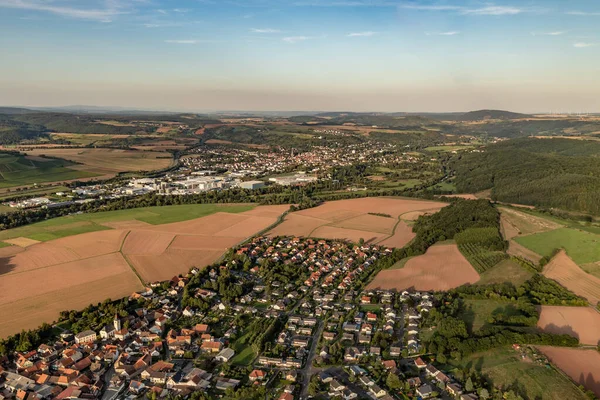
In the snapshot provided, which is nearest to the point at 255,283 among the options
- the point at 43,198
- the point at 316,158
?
the point at 43,198

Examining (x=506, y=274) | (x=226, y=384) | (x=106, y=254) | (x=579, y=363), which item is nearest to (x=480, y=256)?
(x=506, y=274)

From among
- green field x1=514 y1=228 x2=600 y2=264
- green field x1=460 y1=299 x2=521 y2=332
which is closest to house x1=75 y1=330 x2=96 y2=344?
green field x1=460 y1=299 x2=521 y2=332

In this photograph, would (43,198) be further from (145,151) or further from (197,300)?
(145,151)

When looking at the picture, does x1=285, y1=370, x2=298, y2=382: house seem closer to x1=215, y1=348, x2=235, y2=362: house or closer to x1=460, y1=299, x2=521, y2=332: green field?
x1=215, y1=348, x2=235, y2=362: house

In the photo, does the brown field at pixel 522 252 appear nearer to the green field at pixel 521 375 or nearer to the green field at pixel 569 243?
the green field at pixel 569 243

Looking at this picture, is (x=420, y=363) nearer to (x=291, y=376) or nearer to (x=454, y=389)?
(x=454, y=389)

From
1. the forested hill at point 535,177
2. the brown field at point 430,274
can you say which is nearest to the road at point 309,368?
the brown field at point 430,274
